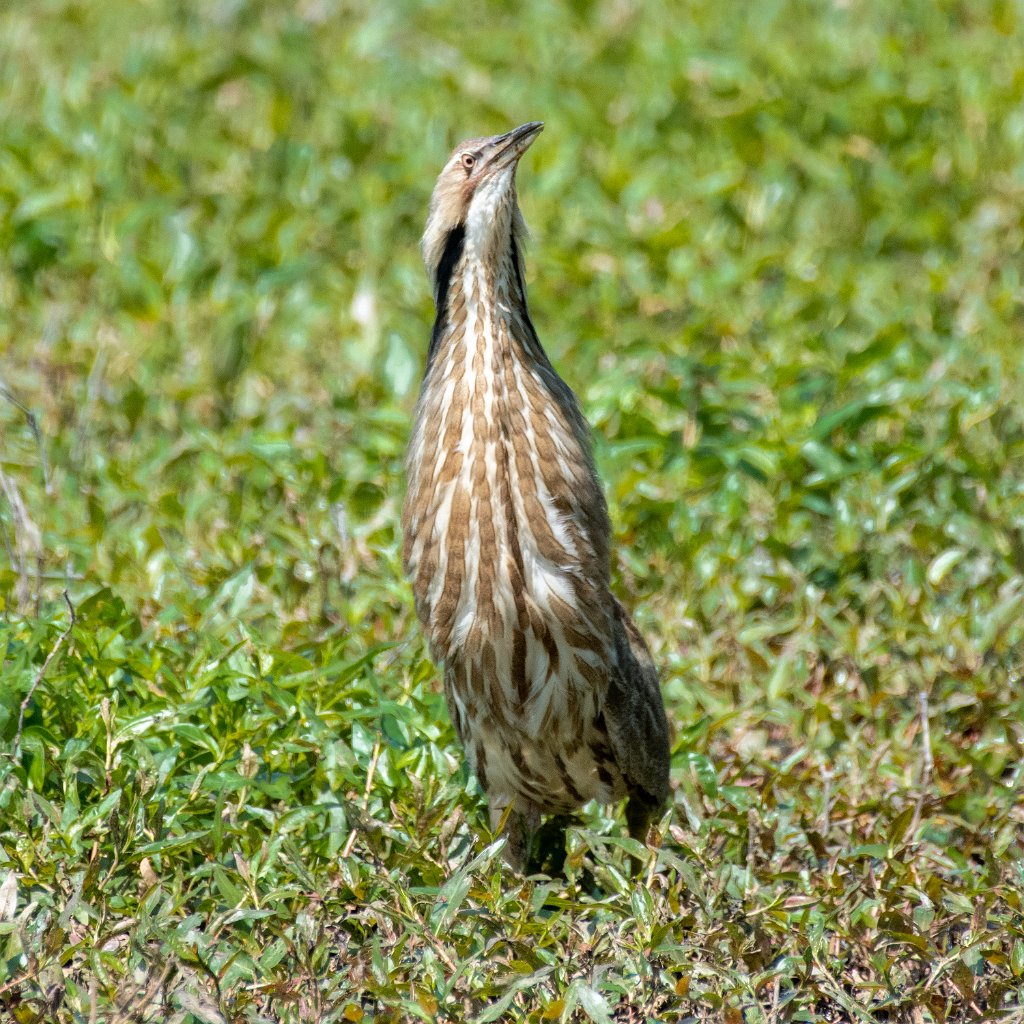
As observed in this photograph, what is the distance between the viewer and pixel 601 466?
4.82 meters

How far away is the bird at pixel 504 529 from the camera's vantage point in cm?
337

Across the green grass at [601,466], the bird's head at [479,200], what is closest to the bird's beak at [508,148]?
the bird's head at [479,200]

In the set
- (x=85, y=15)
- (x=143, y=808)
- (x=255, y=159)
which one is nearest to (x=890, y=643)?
(x=143, y=808)

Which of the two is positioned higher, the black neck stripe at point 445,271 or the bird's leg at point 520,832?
the black neck stripe at point 445,271

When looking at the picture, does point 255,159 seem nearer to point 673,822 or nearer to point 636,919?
point 673,822

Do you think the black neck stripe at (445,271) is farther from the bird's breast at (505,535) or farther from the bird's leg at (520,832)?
the bird's leg at (520,832)

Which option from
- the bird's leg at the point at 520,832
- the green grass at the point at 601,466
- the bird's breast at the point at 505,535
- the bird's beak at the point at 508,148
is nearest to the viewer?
the green grass at the point at 601,466

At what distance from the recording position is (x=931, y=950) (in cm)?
321

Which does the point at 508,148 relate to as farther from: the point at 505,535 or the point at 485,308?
the point at 505,535

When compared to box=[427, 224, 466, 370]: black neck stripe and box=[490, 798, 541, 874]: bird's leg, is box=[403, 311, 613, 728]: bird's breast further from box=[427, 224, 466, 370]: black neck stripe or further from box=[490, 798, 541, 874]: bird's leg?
box=[490, 798, 541, 874]: bird's leg

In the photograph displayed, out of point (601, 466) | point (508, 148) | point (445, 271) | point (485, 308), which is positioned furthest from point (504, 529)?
point (601, 466)

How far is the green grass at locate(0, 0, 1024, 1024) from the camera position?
3.22m

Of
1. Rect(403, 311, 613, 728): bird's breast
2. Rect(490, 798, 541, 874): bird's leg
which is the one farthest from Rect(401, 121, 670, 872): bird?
Rect(490, 798, 541, 874): bird's leg

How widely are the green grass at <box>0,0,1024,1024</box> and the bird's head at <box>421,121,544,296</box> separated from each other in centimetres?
100
